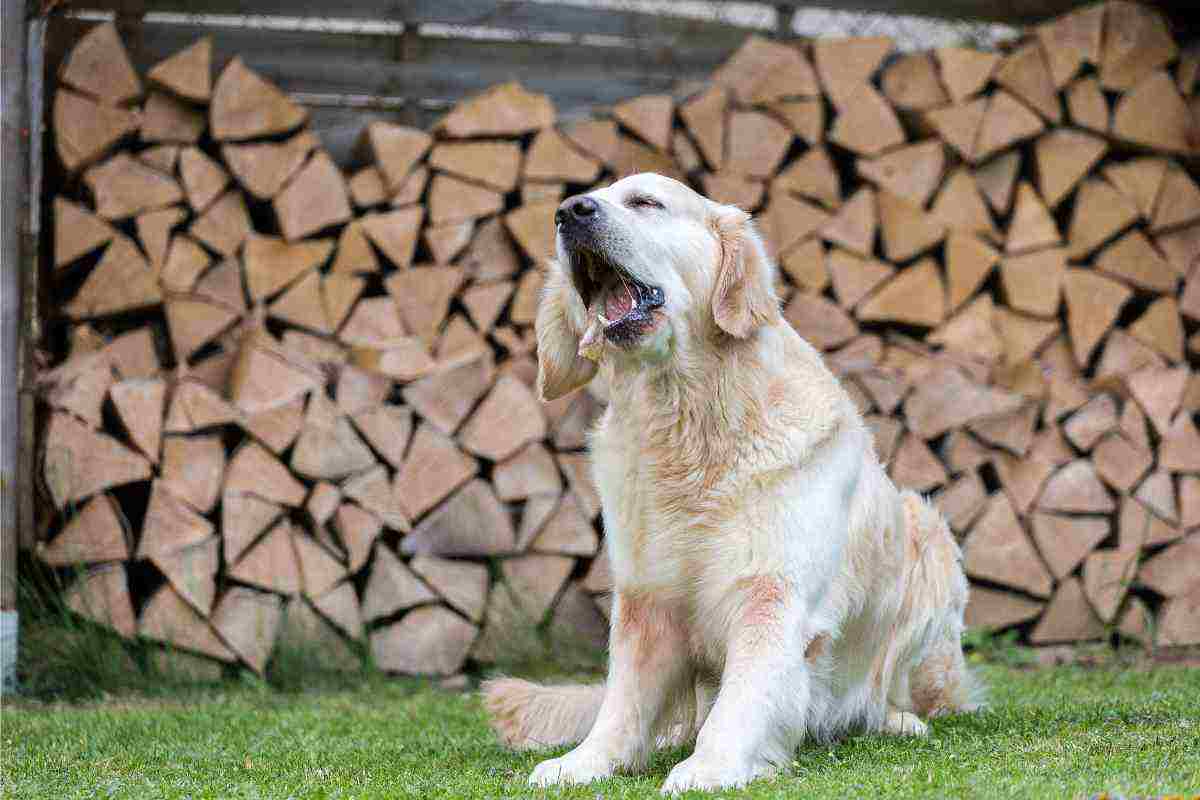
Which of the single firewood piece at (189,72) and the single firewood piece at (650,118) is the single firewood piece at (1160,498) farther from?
the single firewood piece at (189,72)

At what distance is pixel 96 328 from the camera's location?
5375mm

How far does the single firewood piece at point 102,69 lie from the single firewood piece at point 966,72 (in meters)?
3.48

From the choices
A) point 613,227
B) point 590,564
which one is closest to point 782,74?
point 590,564

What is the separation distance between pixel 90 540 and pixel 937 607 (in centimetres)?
310

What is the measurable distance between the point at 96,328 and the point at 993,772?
407cm

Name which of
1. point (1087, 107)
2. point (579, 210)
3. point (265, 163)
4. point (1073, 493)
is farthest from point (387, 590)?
point (1087, 107)

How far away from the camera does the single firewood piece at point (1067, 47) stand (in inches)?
234

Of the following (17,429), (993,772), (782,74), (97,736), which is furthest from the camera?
(782,74)

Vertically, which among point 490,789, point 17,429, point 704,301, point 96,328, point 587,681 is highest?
point 704,301

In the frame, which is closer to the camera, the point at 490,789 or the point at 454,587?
the point at 490,789

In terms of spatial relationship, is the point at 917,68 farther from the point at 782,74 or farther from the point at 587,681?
the point at 587,681

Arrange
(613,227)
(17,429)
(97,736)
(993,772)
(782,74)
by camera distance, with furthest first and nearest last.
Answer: (782,74) → (17,429) → (97,736) → (613,227) → (993,772)

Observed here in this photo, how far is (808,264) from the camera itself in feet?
19.1

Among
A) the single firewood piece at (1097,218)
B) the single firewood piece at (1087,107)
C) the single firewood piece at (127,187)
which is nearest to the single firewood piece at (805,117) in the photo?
the single firewood piece at (1087,107)
